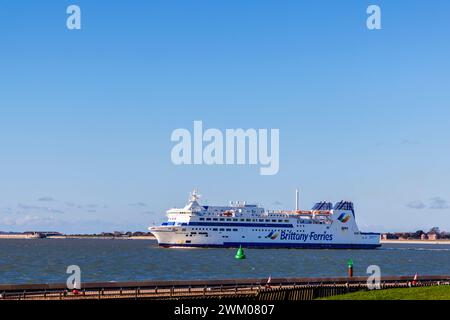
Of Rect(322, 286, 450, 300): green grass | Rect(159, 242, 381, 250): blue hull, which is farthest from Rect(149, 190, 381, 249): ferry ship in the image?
Rect(322, 286, 450, 300): green grass

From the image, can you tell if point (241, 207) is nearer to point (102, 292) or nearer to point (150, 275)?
point (150, 275)

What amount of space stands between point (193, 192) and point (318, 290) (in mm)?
121898

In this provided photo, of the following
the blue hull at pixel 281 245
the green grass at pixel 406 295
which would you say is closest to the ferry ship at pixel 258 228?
the blue hull at pixel 281 245

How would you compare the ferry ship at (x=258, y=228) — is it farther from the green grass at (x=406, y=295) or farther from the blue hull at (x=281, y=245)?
the green grass at (x=406, y=295)

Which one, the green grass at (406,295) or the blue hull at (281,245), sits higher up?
the green grass at (406,295)

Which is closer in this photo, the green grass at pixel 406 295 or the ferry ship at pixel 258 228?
the green grass at pixel 406 295

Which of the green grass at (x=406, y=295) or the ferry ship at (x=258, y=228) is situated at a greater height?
the green grass at (x=406, y=295)

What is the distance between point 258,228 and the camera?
154 metres

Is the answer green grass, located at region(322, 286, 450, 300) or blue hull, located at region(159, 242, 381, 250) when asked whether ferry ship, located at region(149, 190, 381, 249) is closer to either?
blue hull, located at region(159, 242, 381, 250)

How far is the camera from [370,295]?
32.7 m

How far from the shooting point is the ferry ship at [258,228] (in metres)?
149

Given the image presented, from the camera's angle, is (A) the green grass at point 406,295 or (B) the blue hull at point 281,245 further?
(B) the blue hull at point 281,245

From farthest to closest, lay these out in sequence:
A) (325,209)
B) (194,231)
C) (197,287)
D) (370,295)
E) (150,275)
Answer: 1. (325,209)
2. (194,231)
3. (150,275)
4. (197,287)
5. (370,295)
